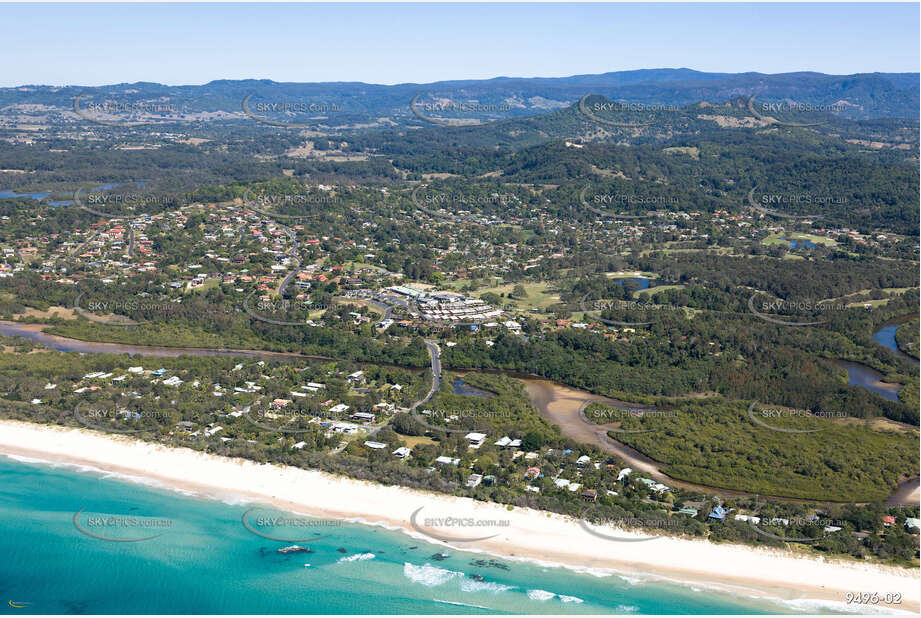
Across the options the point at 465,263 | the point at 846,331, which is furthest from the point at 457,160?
the point at 846,331

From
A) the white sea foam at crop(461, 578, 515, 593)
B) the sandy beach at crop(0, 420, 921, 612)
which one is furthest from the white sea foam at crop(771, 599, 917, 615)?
the white sea foam at crop(461, 578, 515, 593)

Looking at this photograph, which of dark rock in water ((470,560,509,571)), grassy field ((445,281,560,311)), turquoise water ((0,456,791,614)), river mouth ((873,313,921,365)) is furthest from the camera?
grassy field ((445,281,560,311))

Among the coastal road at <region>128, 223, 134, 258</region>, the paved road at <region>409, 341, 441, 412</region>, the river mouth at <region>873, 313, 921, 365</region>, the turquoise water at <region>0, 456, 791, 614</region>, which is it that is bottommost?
the turquoise water at <region>0, 456, 791, 614</region>

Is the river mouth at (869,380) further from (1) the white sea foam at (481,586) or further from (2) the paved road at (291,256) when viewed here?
(2) the paved road at (291,256)

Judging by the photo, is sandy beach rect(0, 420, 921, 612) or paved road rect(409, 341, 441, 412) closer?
sandy beach rect(0, 420, 921, 612)

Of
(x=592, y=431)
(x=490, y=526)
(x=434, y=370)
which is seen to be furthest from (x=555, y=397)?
(x=490, y=526)

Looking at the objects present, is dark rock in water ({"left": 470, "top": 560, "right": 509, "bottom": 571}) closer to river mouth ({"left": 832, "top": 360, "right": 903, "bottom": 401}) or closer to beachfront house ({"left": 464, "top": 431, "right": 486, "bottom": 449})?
beachfront house ({"left": 464, "top": 431, "right": 486, "bottom": 449})
